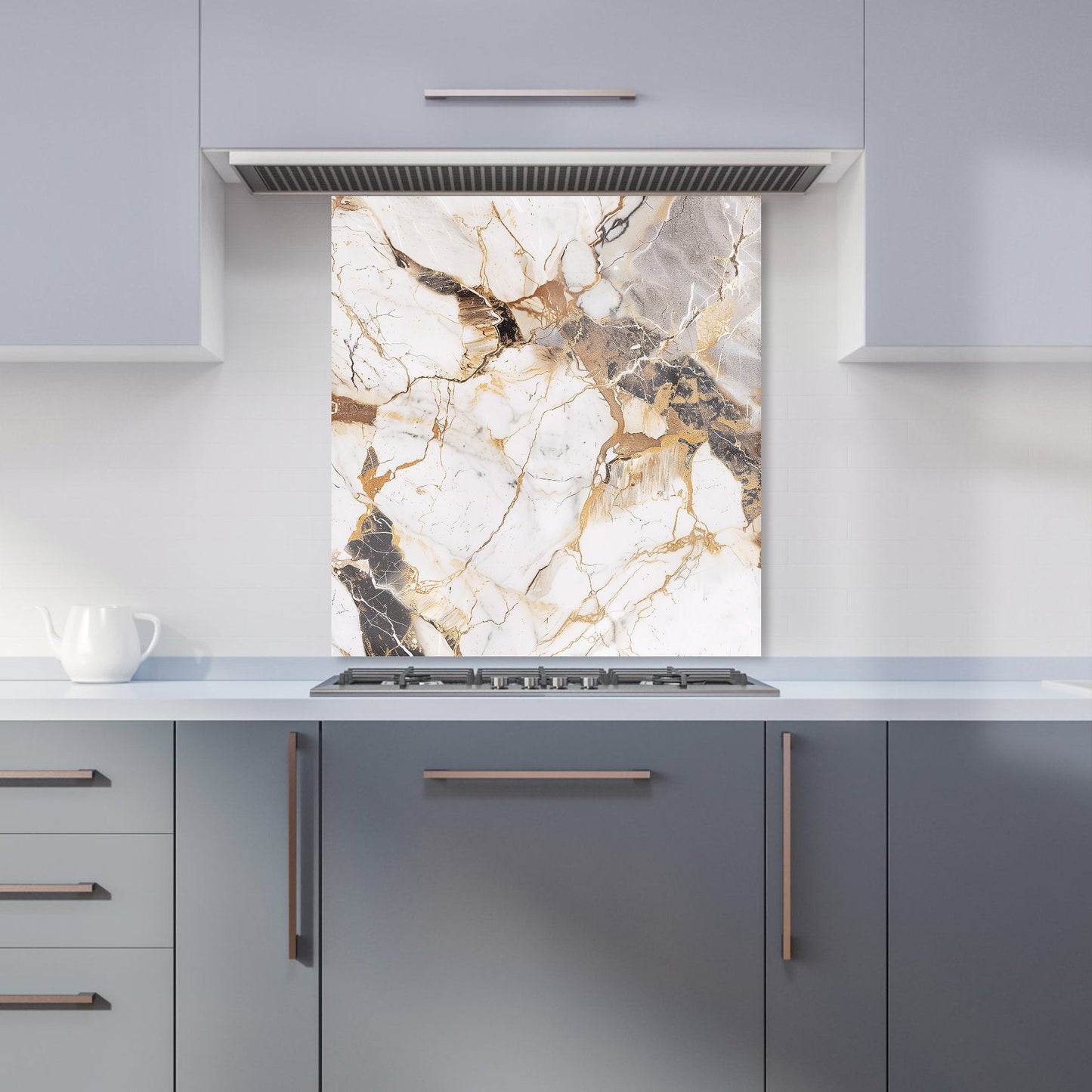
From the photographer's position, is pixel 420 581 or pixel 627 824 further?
pixel 420 581

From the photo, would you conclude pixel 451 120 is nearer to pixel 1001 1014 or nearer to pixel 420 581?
pixel 420 581

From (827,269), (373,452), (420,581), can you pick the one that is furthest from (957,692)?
(373,452)

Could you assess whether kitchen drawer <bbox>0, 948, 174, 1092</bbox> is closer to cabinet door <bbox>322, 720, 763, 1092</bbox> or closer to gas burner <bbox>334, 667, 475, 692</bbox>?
cabinet door <bbox>322, 720, 763, 1092</bbox>

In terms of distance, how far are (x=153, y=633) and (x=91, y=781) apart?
0.55 meters

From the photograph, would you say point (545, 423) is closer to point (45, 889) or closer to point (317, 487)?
point (317, 487)

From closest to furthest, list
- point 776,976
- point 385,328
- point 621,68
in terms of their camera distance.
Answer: point 776,976
point 621,68
point 385,328

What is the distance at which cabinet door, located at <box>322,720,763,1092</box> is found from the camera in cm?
187

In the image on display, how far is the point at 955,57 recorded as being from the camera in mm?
2051

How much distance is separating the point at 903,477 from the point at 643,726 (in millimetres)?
1010

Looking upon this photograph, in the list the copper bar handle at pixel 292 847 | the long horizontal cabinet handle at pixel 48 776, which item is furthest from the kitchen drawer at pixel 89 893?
the copper bar handle at pixel 292 847

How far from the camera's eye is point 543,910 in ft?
6.15

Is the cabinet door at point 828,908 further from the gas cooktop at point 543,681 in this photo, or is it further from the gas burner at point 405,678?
the gas burner at point 405,678

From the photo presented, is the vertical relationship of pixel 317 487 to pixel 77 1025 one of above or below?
above

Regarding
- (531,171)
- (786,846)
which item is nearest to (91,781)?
(786,846)
